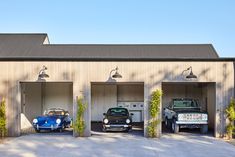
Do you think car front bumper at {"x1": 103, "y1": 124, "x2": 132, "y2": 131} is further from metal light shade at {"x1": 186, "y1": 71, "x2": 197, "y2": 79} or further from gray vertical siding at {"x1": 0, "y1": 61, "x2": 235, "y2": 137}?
metal light shade at {"x1": 186, "y1": 71, "x2": 197, "y2": 79}

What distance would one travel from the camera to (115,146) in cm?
1384

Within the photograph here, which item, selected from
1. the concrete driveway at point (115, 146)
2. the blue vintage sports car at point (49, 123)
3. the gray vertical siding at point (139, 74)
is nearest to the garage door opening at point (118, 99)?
the blue vintage sports car at point (49, 123)

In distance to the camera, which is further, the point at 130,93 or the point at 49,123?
the point at 130,93

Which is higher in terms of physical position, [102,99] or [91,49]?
[91,49]

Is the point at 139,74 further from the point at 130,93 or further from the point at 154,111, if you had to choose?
the point at 130,93

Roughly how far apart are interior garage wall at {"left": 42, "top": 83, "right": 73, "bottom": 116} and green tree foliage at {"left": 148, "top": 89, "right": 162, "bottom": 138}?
368 inches

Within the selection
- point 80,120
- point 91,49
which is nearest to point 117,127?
point 80,120

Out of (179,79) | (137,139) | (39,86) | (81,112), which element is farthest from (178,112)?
(39,86)

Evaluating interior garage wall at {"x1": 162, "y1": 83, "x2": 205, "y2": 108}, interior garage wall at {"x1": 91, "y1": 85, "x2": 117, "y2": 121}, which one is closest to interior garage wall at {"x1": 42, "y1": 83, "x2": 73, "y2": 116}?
interior garage wall at {"x1": 91, "y1": 85, "x2": 117, "y2": 121}

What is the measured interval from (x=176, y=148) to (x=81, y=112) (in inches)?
194

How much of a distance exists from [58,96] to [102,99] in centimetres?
294


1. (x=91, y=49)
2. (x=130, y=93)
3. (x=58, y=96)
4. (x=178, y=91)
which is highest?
(x=91, y=49)

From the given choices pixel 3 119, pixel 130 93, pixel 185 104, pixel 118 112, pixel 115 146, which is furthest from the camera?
pixel 130 93

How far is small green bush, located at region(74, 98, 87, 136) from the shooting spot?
53.7 ft
